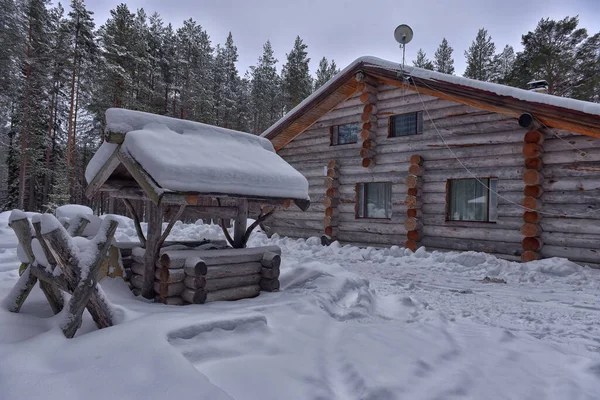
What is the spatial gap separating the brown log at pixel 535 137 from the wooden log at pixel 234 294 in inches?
309

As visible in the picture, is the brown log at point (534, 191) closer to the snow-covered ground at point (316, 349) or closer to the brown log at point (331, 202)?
the snow-covered ground at point (316, 349)

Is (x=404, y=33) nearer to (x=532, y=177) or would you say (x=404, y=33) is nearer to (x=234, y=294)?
(x=532, y=177)

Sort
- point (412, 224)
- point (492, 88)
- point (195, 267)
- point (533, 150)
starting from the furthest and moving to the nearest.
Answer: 1. point (412, 224)
2. point (492, 88)
3. point (533, 150)
4. point (195, 267)

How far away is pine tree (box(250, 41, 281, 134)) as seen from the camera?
3538 centimetres

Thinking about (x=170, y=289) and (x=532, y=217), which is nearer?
(x=170, y=289)

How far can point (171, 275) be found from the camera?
463 centimetres

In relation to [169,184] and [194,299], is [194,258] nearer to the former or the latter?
[194,299]

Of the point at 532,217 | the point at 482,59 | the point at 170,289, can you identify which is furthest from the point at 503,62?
the point at 170,289

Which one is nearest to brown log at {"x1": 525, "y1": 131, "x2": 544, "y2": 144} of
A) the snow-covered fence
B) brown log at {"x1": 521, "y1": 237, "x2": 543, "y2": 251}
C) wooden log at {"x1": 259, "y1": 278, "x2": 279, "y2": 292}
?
brown log at {"x1": 521, "y1": 237, "x2": 543, "y2": 251}

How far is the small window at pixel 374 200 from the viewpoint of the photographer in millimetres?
→ 12242

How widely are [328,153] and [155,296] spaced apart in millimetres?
9920

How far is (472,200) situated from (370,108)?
4.66 meters

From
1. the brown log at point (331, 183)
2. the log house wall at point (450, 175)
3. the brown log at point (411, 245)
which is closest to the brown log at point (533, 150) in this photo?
the log house wall at point (450, 175)

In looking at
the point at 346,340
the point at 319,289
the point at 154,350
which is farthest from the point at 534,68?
the point at 154,350
